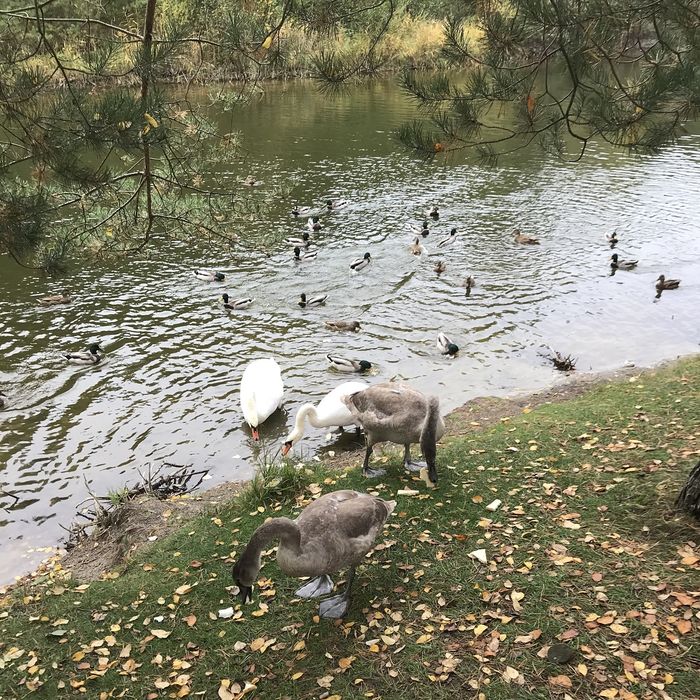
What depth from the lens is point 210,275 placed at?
18188mm

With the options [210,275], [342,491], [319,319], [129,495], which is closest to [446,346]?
[319,319]

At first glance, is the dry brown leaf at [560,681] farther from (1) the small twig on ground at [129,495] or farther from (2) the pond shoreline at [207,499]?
(1) the small twig on ground at [129,495]

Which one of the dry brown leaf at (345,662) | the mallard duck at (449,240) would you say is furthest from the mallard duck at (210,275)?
the dry brown leaf at (345,662)

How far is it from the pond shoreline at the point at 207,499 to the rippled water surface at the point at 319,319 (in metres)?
0.64

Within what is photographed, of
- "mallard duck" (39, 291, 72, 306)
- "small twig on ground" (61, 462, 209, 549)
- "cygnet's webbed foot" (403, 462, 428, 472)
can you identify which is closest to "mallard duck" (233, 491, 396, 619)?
"cygnet's webbed foot" (403, 462, 428, 472)

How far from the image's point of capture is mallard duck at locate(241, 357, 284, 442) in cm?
1141

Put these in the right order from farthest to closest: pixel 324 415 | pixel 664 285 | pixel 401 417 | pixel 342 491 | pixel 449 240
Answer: pixel 449 240 < pixel 664 285 < pixel 324 415 < pixel 401 417 < pixel 342 491

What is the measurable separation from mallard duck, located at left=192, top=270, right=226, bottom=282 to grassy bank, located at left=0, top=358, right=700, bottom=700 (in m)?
11.4

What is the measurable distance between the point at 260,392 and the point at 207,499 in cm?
317

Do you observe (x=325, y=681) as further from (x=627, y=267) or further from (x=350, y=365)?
(x=627, y=267)

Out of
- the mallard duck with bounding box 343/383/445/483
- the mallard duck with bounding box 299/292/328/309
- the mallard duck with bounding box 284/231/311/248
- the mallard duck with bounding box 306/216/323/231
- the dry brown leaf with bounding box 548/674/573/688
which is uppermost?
the mallard duck with bounding box 343/383/445/483

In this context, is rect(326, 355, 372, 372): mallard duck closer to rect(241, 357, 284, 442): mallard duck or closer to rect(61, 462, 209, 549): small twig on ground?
rect(241, 357, 284, 442): mallard duck

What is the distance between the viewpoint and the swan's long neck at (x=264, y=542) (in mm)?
4738

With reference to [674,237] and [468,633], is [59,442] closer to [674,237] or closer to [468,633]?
[468,633]
